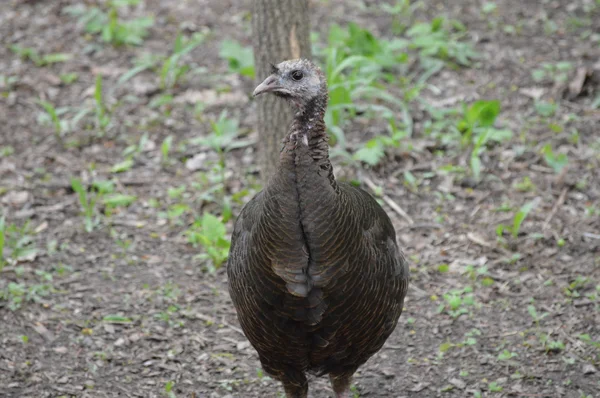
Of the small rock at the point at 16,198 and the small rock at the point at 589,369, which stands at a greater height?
the small rock at the point at 16,198

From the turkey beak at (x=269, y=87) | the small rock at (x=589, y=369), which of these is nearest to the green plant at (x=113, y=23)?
the turkey beak at (x=269, y=87)

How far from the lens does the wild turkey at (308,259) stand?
11.2ft

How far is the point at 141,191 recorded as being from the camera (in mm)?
6352

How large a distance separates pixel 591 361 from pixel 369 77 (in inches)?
137

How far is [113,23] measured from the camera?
8250 mm

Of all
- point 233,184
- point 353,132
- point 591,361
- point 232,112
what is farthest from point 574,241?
point 232,112

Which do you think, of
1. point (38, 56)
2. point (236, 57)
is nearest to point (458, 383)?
point (236, 57)

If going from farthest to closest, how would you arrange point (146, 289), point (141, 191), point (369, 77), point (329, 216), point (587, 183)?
point (369, 77) < point (141, 191) < point (587, 183) < point (146, 289) < point (329, 216)

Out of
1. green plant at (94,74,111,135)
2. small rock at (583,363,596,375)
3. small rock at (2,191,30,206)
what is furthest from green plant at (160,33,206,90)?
small rock at (583,363,596,375)

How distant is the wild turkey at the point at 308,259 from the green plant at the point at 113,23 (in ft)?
16.8

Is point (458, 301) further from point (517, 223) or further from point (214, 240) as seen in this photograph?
point (214, 240)

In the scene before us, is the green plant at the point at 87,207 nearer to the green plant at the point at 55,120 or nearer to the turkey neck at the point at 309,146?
the green plant at the point at 55,120

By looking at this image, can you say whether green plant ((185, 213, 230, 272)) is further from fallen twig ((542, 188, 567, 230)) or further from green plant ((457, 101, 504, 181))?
fallen twig ((542, 188, 567, 230))

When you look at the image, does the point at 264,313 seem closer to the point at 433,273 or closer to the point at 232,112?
the point at 433,273
